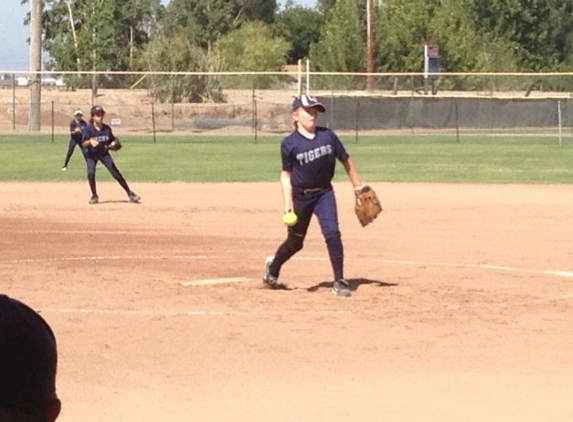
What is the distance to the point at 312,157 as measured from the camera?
35.4ft

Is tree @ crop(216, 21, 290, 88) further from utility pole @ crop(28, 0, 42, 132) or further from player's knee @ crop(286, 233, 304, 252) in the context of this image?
player's knee @ crop(286, 233, 304, 252)

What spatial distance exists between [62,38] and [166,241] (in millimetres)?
74098

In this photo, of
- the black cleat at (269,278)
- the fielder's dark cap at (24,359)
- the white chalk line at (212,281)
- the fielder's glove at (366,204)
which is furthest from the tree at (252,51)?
the fielder's dark cap at (24,359)

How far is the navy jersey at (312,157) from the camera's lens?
1081 centimetres

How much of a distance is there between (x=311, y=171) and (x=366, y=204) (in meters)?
0.88

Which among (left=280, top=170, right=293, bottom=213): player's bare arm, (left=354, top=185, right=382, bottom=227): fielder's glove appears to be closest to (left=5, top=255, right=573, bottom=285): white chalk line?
(left=354, top=185, right=382, bottom=227): fielder's glove

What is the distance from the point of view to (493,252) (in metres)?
14.8

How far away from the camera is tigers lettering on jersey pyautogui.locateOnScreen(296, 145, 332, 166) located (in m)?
10.8

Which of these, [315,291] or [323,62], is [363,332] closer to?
[315,291]

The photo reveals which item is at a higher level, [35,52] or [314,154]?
[35,52]

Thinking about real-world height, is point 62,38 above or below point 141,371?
above

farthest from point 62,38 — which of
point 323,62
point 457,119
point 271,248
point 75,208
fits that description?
point 271,248

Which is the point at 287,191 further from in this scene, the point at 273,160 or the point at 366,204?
the point at 273,160

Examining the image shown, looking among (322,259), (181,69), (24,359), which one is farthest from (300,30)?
(24,359)
